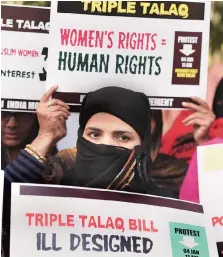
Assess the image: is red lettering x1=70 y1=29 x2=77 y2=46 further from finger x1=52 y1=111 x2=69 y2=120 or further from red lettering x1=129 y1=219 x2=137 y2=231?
red lettering x1=129 y1=219 x2=137 y2=231

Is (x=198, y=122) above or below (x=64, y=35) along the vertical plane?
below

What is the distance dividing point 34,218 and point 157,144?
0.69ft

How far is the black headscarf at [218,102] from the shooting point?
0.75 meters

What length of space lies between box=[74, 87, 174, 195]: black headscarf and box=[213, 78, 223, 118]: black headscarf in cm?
10

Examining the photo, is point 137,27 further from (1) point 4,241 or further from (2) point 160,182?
(1) point 4,241

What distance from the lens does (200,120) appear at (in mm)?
754

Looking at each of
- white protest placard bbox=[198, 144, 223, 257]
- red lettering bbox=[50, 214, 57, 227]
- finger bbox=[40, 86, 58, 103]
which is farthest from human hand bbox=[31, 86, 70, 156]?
white protest placard bbox=[198, 144, 223, 257]

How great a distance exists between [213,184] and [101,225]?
0.59 ft

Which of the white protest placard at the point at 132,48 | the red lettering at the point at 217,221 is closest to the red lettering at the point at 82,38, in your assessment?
the white protest placard at the point at 132,48

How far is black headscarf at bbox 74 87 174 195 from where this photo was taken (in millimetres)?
717

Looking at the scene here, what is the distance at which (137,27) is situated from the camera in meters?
0.75

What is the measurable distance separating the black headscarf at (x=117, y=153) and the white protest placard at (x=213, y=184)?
68mm

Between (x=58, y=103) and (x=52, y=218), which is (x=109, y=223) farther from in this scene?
(x=58, y=103)

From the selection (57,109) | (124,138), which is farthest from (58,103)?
(124,138)
